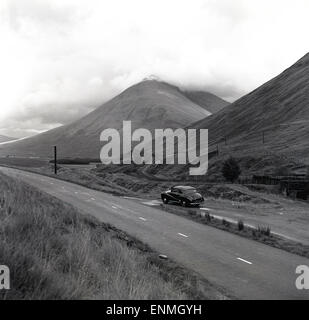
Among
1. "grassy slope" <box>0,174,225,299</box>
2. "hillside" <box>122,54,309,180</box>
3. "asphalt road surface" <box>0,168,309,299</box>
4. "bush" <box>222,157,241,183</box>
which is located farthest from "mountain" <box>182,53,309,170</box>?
"grassy slope" <box>0,174,225,299</box>

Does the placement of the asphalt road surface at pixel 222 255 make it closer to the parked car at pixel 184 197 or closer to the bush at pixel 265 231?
the bush at pixel 265 231

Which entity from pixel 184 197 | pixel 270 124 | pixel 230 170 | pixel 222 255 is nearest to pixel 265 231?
pixel 222 255

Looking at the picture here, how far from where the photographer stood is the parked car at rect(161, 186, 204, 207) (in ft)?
117

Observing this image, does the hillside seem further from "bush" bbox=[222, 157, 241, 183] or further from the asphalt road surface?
the asphalt road surface

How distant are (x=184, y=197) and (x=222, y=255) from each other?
18.7m

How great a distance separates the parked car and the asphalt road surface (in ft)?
23.0

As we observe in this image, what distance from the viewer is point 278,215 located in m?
33.0

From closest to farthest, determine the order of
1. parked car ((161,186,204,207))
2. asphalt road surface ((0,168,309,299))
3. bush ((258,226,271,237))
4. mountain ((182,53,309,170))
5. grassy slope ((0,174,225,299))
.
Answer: grassy slope ((0,174,225,299)) < asphalt road surface ((0,168,309,299)) < bush ((258,226,271,237)) < parked car ((161,186,204,207)) < mountain ((182,53,309,170))

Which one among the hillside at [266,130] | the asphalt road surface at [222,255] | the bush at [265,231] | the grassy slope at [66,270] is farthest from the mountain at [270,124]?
the grassy slope at [66,270]

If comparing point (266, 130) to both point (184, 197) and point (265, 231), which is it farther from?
point (265, 231)

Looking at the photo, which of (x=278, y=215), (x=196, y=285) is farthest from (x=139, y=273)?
(x=278, y=215)

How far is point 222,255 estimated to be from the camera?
1753 centimetres

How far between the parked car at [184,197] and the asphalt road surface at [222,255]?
7018 millimetres
